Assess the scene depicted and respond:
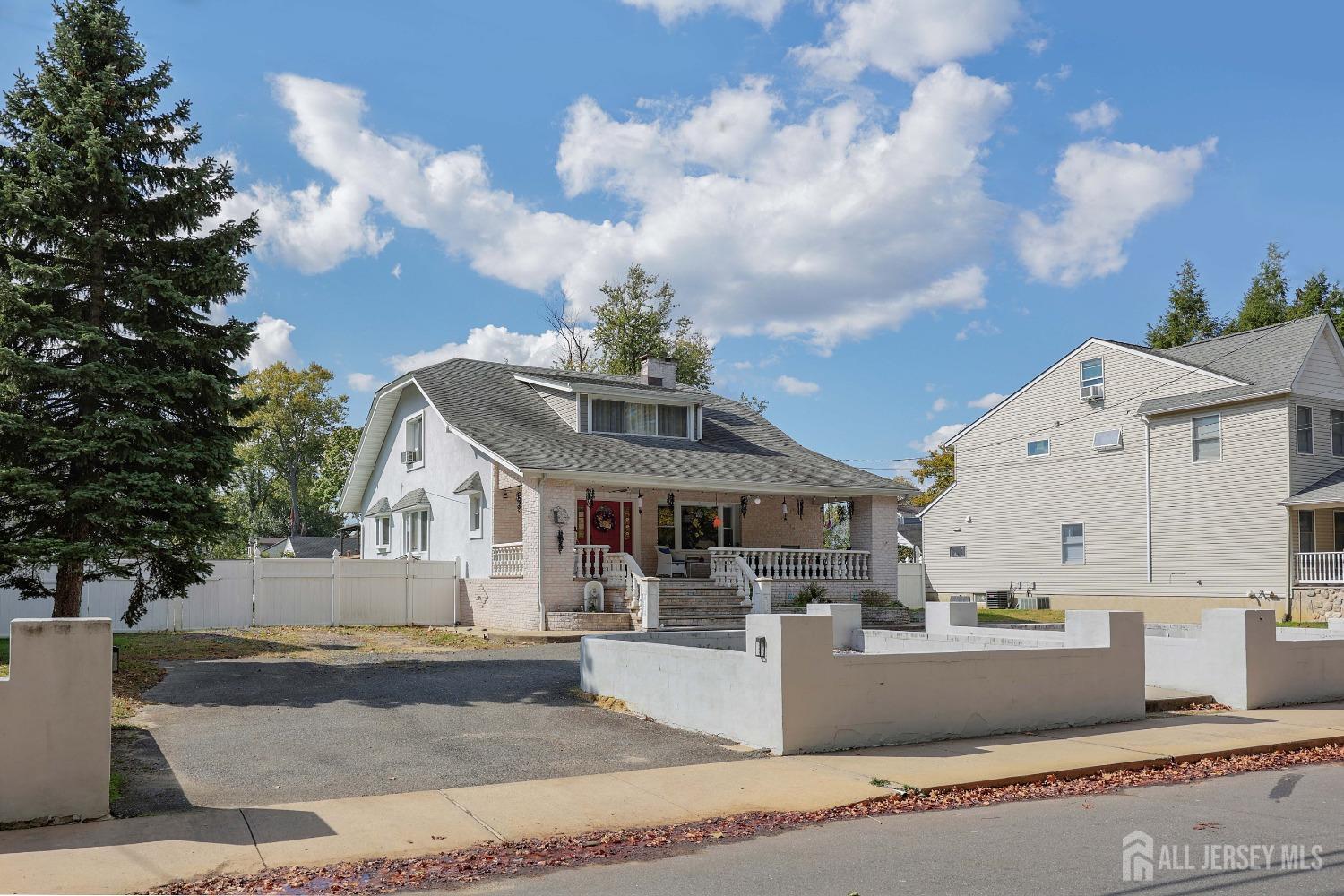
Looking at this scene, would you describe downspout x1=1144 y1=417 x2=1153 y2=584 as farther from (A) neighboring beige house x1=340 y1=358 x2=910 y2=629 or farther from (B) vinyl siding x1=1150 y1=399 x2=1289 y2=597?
(A) neighboring beige house x1=340 y1=358 x2=910 y2=629

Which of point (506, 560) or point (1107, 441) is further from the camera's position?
point (1107, 441)

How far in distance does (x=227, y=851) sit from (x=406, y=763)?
9.41 ft

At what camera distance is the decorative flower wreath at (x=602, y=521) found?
26203 mm

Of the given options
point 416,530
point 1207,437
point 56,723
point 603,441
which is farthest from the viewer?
point 1207,437

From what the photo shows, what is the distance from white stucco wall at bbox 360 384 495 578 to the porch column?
9.80 metres

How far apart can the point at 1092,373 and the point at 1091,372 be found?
48mm

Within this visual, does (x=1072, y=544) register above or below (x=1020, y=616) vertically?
above

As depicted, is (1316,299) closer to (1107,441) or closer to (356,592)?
(1107,441)

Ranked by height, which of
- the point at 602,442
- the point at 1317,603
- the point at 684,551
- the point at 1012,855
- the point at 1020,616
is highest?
the point at 602,442

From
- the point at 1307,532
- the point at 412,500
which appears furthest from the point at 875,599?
the point at 412,500

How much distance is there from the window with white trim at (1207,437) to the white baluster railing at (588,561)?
1843 centimetres

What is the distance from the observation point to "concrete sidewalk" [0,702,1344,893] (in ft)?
21.0

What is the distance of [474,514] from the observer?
2642 centimetres

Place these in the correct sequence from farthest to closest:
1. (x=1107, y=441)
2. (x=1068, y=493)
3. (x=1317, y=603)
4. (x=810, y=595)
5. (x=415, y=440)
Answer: (x=1068, y=493)
(x=1107, y=441)
(x=415, y=440)
(x=1317, y=603)
(x=810, y=595)
